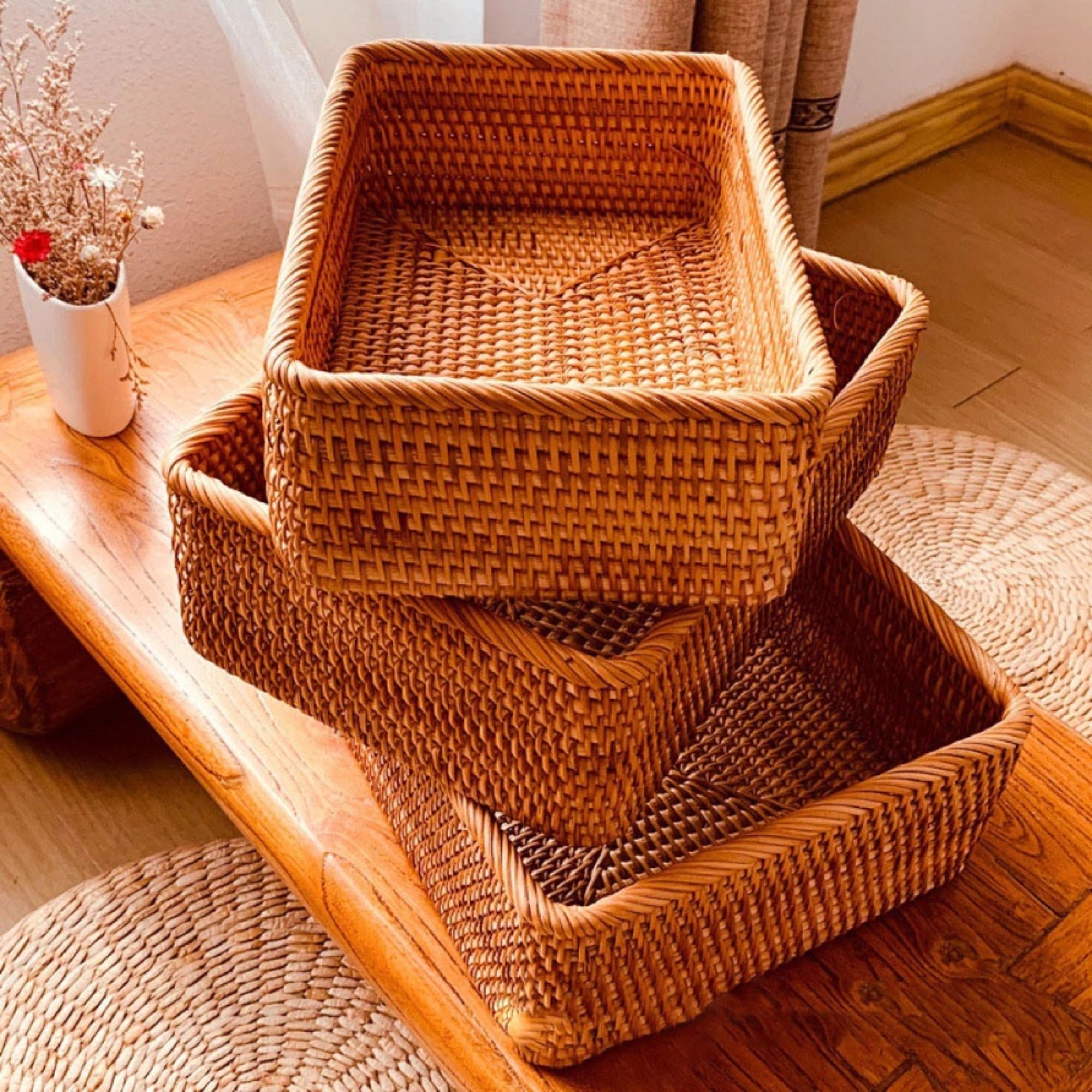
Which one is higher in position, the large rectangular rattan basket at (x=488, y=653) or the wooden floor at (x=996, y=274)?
the large rectangular rattan basket at (x=488, y=653)

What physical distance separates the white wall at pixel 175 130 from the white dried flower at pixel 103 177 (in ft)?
0.93

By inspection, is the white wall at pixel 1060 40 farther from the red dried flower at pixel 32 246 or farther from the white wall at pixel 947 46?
the red dried flower at pixel 32 246

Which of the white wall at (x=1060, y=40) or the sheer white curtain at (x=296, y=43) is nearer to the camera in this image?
the sheer white curtain at (x=296, y=43)

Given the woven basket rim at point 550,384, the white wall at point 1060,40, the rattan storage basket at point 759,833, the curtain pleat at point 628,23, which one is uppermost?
the woven basket rim at point 550,384

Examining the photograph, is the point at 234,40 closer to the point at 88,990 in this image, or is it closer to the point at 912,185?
the point at 88,990

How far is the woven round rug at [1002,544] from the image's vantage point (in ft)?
4.43

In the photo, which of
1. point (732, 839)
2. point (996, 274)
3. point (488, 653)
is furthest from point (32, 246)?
point (996, 274)

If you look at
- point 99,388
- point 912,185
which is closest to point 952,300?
point 912,185

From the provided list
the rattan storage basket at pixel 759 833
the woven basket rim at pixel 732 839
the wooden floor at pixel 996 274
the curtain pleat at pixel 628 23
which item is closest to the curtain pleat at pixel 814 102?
the curtain pleat at pixel 628 23

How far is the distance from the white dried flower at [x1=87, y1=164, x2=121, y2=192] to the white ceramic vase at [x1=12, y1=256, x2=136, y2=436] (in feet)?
0.24

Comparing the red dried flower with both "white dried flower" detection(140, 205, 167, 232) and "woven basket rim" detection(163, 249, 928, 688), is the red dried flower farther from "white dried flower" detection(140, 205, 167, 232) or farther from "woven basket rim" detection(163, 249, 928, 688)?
"woven basket rim" detection(163, 249, 928, 688)

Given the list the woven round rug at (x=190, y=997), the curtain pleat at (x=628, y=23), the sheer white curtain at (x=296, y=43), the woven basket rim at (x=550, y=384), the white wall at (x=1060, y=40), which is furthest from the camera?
the white wall at (x=1060, y=40)

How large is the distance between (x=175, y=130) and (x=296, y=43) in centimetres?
26

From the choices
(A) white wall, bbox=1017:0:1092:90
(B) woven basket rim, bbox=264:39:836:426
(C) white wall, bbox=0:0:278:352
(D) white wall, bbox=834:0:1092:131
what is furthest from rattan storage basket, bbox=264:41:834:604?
(A) white wall, bbox=1017:0:1092:90
